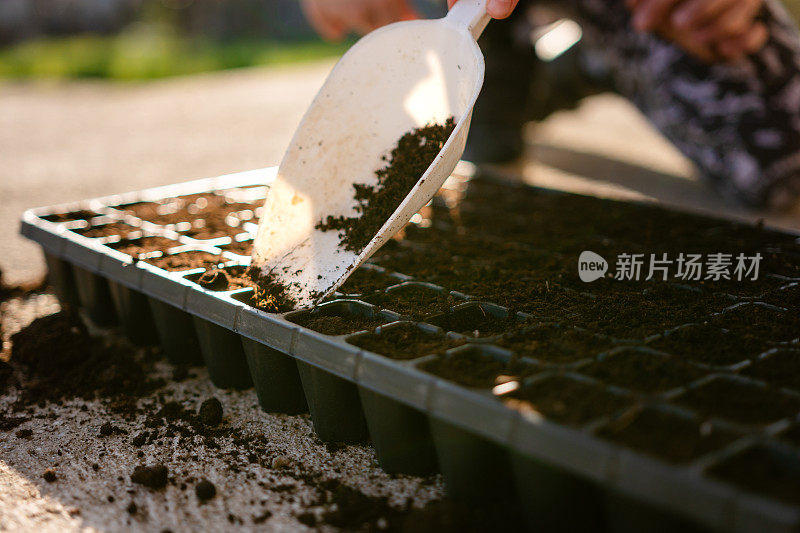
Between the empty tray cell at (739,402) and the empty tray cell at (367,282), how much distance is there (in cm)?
45

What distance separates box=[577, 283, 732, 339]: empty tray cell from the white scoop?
0.32 m

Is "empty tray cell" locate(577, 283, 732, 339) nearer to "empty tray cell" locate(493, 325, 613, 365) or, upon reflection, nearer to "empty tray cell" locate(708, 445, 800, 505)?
"empty tray cell" locate(493, 325, 613, 365)

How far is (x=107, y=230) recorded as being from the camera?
4.16 ft

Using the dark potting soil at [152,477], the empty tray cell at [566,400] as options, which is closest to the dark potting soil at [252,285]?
the dark potting soil at [152,477]

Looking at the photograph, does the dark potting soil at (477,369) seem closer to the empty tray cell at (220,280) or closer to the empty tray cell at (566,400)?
the empty tray cell at (566,400)

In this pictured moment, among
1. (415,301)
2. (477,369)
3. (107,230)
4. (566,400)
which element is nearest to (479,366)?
(477,369)

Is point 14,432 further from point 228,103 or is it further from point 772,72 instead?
point 228,103

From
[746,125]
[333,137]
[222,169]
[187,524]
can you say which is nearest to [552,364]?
[187,524]

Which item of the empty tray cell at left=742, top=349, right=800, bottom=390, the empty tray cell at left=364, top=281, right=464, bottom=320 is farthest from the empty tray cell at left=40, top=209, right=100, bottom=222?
the empty tray cell at left=742, top=349, right=800, bottom=390

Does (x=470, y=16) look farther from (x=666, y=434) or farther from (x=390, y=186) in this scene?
(x=666, y=434)

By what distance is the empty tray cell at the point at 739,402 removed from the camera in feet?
2.04

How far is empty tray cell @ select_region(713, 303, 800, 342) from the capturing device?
0.79 meters

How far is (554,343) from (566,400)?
14 centimetres

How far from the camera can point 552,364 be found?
2.31ft
